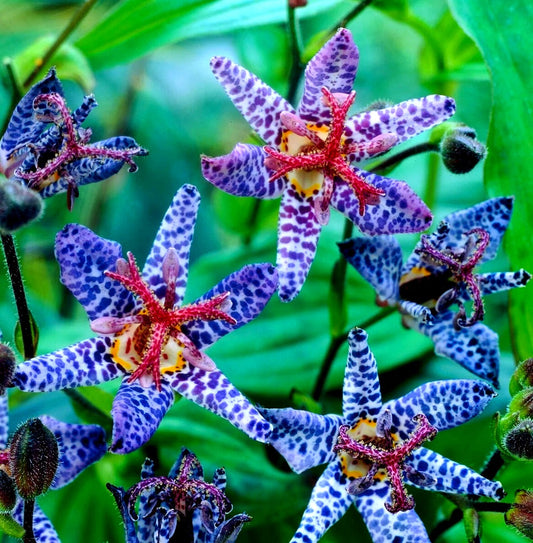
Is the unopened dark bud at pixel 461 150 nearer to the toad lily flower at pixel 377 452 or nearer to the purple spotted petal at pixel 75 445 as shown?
the toad lily flower at pixel 377 452

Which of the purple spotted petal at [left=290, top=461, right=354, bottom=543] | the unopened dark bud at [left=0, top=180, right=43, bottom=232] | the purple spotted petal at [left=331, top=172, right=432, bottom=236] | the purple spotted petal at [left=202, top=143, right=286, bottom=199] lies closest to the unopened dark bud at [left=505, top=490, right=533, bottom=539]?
the purple spotted petal at [left=290, top=461, right=354, bottom=543]

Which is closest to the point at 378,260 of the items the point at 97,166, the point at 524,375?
the point at 524,375

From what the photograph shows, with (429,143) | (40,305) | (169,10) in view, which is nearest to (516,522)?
(429,143)

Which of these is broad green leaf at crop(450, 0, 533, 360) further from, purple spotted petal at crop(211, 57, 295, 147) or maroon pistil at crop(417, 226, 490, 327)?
purple spotted petal at crop(211, 57, 295, 147)

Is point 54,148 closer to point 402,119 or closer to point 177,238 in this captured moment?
point 177,238

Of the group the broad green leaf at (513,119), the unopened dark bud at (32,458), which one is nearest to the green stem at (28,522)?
the unopened dark bud at (32,458)
